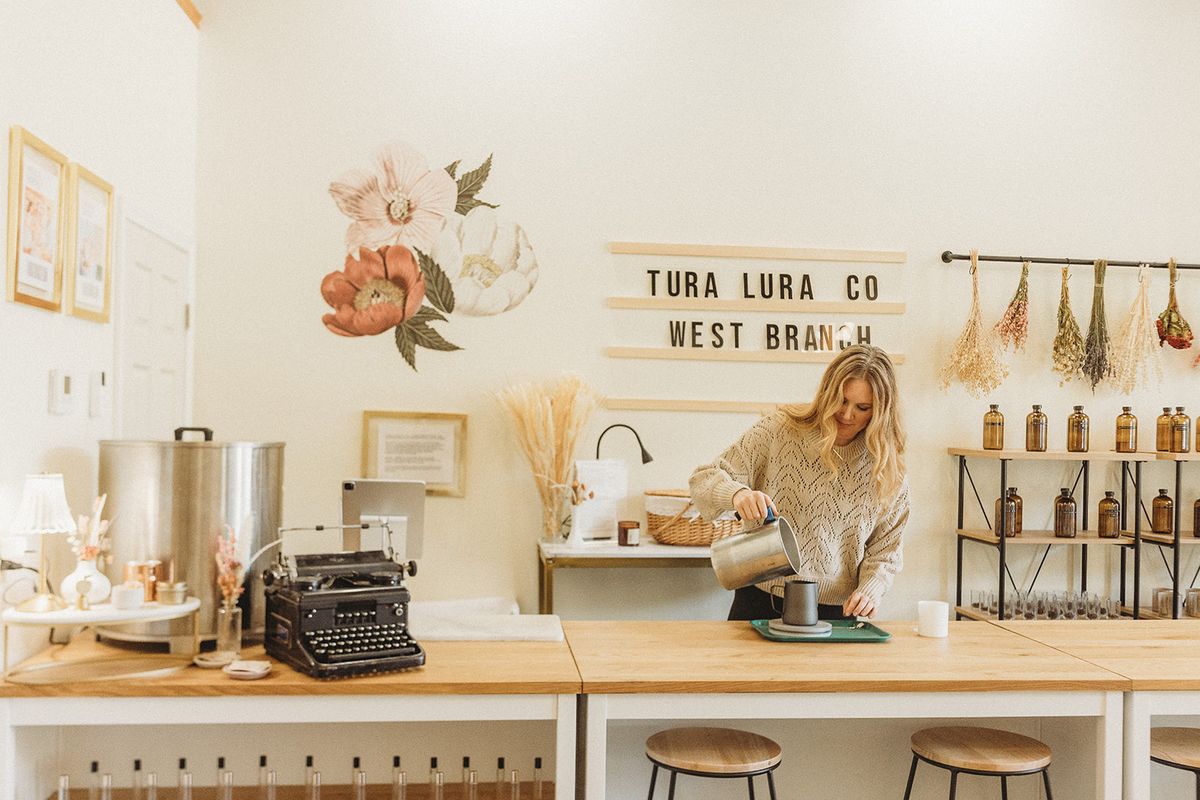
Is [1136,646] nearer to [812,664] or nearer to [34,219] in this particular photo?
[812,664]

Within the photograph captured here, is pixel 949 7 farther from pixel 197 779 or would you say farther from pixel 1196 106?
pixel 197 779

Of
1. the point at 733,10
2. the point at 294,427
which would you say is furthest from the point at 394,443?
the point at 733,10

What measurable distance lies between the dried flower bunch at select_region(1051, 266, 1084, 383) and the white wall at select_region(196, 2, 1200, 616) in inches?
3.4

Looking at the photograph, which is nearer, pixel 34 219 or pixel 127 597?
pixel 127 597

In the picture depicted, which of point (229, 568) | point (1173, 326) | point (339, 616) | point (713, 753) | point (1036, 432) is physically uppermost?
point (1173, 326)

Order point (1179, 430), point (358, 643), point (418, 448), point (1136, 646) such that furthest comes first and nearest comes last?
point (1179, 430)
point (418, 448)
point (1136, 646)
point (358, 643)

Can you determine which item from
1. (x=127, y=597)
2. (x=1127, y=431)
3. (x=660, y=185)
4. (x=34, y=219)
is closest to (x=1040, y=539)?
(x=1127, y=431)

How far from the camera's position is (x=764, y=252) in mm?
4418

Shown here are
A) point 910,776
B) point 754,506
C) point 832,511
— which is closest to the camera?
point 910,776

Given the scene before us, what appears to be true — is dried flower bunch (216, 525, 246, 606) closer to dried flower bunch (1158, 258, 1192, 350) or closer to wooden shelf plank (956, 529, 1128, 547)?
wooden shelf plank (956, 529, 1128, 547)

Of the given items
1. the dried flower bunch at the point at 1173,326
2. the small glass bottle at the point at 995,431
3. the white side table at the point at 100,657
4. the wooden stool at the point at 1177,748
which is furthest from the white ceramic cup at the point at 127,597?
the dried flower bunch at the point at 1173,326

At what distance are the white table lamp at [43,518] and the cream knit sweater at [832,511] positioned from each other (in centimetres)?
179

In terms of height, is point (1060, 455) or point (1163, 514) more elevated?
point (1060, 455)

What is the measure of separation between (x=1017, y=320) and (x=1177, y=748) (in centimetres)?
222
